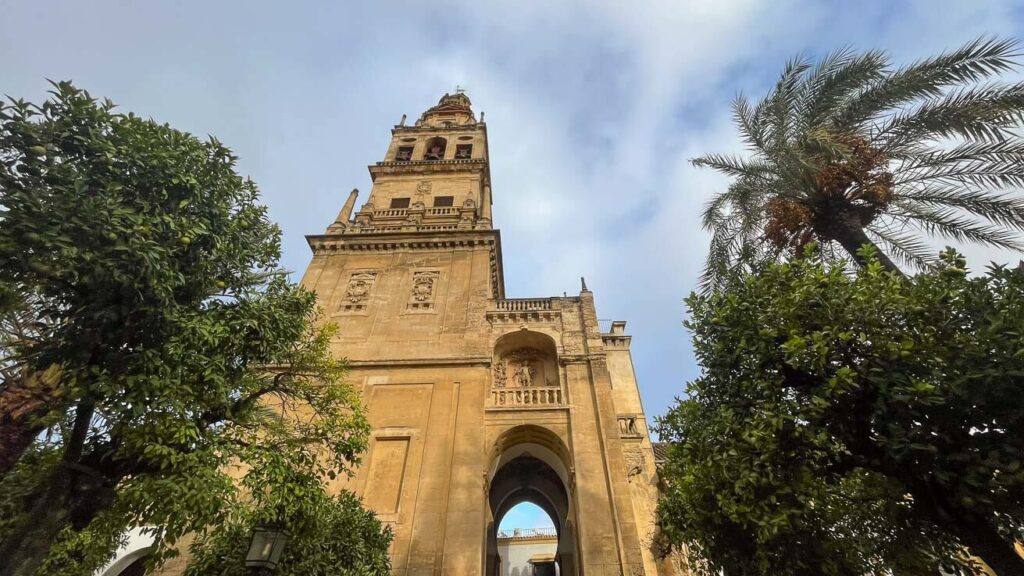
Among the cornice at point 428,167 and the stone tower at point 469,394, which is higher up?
the cornice at point 428,167

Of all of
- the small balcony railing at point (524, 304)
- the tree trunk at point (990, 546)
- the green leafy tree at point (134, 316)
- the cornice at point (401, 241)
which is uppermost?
the cornice at point (401, 241)

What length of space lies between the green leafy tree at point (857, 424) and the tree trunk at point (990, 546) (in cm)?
2

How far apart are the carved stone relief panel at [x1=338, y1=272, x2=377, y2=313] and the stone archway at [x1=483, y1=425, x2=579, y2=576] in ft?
26.7

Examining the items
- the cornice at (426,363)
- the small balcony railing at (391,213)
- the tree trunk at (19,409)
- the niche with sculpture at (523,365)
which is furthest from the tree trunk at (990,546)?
the small balcony railing at (391,213)

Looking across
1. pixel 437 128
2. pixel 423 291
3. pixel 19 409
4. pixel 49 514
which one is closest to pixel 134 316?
pixel 49 514

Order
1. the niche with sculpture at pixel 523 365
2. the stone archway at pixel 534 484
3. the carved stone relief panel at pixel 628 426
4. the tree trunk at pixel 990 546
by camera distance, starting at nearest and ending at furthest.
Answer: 1. the tree trunk at pixel 990 546
2. the stone archway at pixel 534 484
3. the niche with sculpture at pixel 523 365
4. the carved stone relief panel at pixel 628 426

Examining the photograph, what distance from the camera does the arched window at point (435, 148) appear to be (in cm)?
2848

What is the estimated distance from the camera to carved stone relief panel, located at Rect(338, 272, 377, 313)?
18.5m

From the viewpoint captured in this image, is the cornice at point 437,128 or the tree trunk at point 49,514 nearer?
the tree trunk at point 49,514

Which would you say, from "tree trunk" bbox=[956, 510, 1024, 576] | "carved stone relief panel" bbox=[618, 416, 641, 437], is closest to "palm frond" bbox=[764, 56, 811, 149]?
"tree trunk" bbox=[956, 510, 1024, 576]

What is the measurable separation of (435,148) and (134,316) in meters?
24.5

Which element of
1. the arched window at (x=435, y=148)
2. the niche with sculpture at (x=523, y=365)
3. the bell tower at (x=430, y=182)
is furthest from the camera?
the arched window at (x=435, y=148)

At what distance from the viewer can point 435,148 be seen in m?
29.3

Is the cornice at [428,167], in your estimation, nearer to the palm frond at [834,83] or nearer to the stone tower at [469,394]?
the stone tower at [469,394]
